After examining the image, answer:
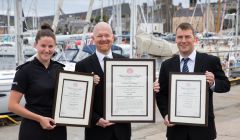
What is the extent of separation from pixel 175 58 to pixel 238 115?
6216mm

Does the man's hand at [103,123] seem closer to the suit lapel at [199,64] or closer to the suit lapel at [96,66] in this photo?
the suit lapel at [96,66]

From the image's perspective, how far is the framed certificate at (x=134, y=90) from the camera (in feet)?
12.7

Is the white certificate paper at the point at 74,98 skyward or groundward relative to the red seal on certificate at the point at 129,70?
groundward

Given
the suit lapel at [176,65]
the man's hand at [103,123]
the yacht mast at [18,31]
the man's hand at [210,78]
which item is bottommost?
the man's hand at [103,123]

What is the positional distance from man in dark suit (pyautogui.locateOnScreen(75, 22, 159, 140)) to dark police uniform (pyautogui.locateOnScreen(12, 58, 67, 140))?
36cm

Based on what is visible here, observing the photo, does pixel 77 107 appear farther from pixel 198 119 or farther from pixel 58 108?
pixel 198 119

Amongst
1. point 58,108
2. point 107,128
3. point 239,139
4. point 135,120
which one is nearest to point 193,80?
point 135,120

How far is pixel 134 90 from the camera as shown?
154 inches

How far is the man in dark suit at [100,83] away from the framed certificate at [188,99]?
0.59 feet

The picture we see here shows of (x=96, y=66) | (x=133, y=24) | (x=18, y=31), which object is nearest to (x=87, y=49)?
(x=133, y=24)

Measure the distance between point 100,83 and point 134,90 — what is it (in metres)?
0.31

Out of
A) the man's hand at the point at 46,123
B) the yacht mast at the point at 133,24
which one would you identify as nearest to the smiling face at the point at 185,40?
the man's hand at the point at 46,123

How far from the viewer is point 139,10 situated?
15.3 meters

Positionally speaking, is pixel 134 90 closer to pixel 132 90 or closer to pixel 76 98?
pixel 132 90
